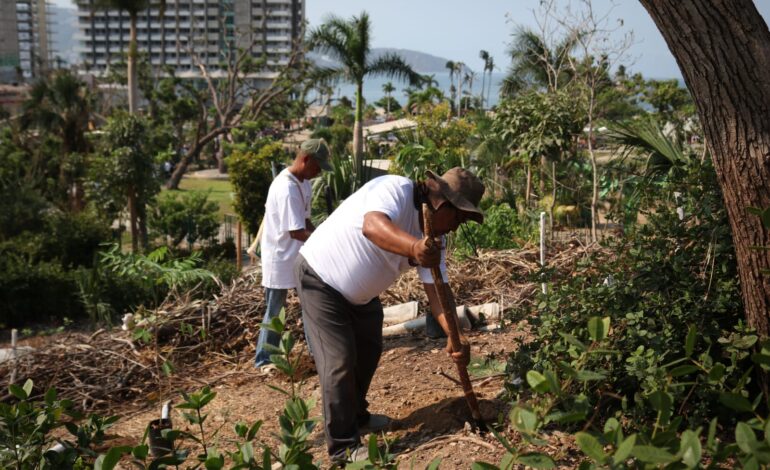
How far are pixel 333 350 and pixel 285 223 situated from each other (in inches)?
67.9

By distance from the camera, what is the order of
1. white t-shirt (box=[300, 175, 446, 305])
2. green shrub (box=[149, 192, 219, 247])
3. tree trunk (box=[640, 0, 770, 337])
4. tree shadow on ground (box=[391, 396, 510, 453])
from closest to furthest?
tree trunk (box=[640, 0, 770, 337])
white t-shirt (box=[300, 175, 446, 305])
tree shadow on ground (box=[391, 396, 510, 453])
green shrub (box=[149, 192, 219, 247])

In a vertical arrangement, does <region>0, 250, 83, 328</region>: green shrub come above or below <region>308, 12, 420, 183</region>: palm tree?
below

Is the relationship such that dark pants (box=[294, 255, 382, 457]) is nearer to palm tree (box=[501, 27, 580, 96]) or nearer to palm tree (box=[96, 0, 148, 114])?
palm tree (box=[501, 27, 580, 96])

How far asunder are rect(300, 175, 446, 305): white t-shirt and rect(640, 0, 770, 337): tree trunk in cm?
125

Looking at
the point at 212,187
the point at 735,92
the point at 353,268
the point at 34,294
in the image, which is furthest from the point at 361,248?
the point at 212,187

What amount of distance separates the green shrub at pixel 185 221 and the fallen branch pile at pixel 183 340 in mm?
14105

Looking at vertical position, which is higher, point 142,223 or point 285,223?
point 285,223

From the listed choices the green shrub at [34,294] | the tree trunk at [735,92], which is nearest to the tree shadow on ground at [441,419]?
the tree trunk at [735,92]

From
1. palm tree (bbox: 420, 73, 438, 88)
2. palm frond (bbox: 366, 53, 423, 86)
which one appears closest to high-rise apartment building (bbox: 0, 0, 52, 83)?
palm tree (bbox: 420, 73, 438, 88)

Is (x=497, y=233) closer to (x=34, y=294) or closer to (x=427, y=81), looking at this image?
(x=34, y=294)

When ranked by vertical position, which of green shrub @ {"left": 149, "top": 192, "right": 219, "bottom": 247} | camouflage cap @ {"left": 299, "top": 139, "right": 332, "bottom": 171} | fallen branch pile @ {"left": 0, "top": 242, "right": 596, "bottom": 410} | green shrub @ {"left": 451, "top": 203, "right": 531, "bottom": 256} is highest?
camouflage cap @ {"left": 299, "top": 139, "right": 332, "bottom": 171}

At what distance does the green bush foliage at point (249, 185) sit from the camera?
59.7 feet

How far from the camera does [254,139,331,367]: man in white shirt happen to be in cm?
533

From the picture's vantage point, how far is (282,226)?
17.7 feet
